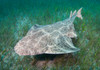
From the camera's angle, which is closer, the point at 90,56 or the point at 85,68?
the point at 85,68

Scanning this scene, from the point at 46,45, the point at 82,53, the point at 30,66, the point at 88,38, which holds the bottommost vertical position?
the point at 30,66

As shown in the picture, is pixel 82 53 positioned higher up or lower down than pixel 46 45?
lower down

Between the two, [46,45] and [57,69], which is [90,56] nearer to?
[57,69]

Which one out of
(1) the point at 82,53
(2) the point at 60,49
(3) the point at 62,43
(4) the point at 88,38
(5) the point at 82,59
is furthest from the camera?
→ (4) the point at 88,38

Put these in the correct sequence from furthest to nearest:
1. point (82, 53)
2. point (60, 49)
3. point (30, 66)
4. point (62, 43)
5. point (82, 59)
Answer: point (82, 53) → point (82, 59) → point (30, 66) → point (62, 43) → point (60, 49)

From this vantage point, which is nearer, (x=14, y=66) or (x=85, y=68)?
(x=85, y=68)

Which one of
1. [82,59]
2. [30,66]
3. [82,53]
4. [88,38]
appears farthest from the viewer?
[88,38]

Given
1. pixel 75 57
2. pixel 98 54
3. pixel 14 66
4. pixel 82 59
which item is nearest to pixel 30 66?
pixel 14 66

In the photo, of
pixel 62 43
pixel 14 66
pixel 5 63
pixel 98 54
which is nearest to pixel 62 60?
pixel 62 43

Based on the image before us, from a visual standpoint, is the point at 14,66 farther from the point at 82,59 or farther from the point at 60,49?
the point at 82,59
